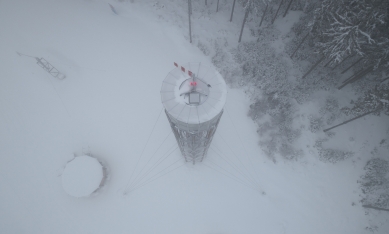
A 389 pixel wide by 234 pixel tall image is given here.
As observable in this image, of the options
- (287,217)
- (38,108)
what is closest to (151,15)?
(38,108)

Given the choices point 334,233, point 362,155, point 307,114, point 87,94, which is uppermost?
point 307,114

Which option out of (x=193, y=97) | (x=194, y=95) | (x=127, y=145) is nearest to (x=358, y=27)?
(x=194, y=95)

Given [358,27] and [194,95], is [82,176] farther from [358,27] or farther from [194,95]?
[358,27]

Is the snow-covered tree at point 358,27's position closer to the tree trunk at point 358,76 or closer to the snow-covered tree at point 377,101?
the tree trunk at point 358,76

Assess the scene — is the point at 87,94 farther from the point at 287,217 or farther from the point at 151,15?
the point at 287,217

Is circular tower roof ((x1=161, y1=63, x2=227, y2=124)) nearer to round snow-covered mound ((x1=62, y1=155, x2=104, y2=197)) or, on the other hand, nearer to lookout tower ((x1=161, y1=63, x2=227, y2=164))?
lookout tower ((x1=161, y1=63, x2=227, y2=164))

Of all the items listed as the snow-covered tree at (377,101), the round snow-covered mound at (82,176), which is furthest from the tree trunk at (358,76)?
the round snow-covered mound at (82,176)

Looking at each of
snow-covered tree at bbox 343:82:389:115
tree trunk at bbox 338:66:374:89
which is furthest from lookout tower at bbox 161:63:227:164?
tree trunk at bbox 338:66:374:89
